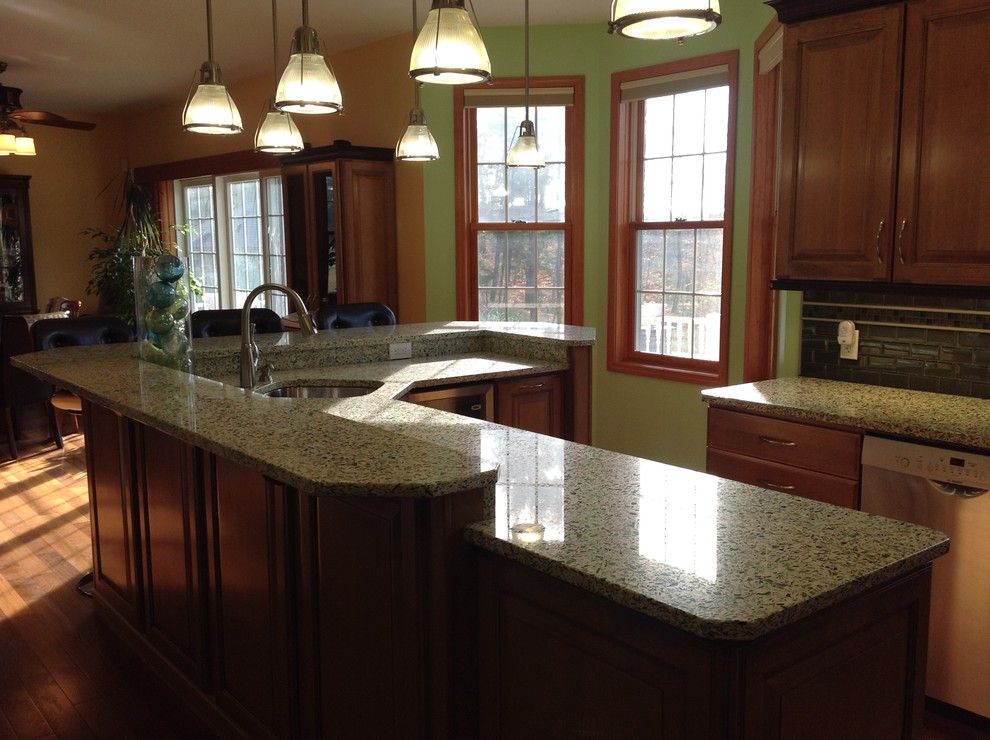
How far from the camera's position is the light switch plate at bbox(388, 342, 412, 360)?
4102 millimetres

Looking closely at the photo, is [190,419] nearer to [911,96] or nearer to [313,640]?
[313,640]

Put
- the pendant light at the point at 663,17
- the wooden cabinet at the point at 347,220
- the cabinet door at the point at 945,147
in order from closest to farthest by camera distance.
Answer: the pendant light at the point at 663,17 < the cabinet door at the point at 945,147 < the wooden cabinet at the point at 347,220

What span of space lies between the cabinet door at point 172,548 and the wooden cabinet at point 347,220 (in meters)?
3.27

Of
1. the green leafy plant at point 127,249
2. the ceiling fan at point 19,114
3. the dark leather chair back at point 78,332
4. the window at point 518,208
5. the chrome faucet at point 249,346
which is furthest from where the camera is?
the green leafy plant at point 127,249

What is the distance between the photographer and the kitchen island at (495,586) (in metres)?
1.34

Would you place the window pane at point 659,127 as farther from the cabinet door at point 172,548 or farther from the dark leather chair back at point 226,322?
the cabinet door at point 172,548

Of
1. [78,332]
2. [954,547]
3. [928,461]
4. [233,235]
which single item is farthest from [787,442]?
[233,235]

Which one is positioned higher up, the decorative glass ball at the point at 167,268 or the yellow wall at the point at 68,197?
the yellow wall at the point at 68,197

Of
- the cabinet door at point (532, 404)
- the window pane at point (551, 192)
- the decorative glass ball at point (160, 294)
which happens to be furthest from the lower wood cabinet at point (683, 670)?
the window pane at point (551, 192)

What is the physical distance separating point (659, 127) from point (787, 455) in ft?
8.97

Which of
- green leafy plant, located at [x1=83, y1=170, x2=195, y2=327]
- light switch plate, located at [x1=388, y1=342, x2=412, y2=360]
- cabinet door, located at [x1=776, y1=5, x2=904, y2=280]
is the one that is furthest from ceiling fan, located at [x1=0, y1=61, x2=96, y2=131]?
cabinet door, located at [x1=776, y1=5, x2=904, y2=280]

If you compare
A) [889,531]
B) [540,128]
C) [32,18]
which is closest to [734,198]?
[540,128]

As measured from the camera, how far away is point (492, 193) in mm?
5680

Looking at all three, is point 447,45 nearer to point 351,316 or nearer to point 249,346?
point 249,346
